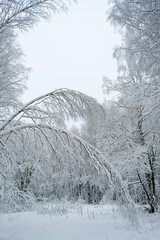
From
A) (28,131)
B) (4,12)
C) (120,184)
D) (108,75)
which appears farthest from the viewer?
(108,75)

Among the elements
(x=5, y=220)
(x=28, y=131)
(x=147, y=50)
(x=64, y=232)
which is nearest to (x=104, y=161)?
(x=28, y=131)

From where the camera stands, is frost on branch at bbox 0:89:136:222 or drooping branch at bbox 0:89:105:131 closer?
frost on branch at bbox 0:89:136:222

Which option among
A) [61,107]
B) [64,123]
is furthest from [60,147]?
[61,107]

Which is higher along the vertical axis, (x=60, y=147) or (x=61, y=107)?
(x=61, y=107)

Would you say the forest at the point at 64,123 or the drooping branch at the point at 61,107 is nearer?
the forest at the point at 64,123

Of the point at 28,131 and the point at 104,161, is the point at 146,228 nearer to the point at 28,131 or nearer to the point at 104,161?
the point at 104,161

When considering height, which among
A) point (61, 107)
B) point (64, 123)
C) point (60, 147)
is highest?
point (61, 107)

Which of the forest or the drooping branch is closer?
the forest

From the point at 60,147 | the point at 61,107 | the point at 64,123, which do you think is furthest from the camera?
the point at 64,123

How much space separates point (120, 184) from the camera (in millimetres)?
2955

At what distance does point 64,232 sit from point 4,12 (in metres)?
5.67

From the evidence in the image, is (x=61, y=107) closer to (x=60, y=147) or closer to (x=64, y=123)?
(x=64, y=123)

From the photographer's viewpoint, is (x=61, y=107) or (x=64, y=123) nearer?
(x=61, y=107)

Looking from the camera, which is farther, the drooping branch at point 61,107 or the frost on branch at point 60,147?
the drooping branch at point 61,107
